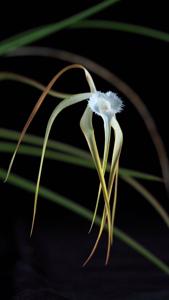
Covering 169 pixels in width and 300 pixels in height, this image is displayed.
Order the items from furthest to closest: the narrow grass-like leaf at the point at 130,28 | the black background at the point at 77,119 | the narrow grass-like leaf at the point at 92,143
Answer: the black background at the point at 77,119, the narrow grass-like leaf at the point at 130,28, the narrow grass-like leaf at the point at 92,143

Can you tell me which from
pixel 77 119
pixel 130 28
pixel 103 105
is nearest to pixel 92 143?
pixel 103 105

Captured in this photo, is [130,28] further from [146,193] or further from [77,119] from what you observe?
[77,119]

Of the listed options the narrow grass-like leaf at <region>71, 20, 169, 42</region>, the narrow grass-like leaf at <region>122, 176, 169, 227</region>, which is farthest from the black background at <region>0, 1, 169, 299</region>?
the narrow grass-like leaf at <region>71, 20, 169, 42</region>

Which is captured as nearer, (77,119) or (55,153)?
(55,153)

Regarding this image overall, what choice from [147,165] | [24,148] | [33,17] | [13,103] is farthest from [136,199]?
[24,148]

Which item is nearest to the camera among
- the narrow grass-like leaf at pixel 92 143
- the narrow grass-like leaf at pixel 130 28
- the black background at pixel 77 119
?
the narrow grass-like leaf at pixel 92 143

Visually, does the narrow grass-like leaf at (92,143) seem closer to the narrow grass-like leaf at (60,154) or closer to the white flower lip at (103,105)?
the white flower lip at (103,105)

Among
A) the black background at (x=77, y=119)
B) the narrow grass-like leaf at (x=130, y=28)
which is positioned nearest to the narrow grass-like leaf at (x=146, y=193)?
the narrow grass-like leaf at (x=130, y=28)

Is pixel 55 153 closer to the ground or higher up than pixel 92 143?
higher up

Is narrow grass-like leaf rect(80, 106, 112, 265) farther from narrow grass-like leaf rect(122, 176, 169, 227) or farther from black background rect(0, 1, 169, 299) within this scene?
black background rect(0, 1, 169, 299)
